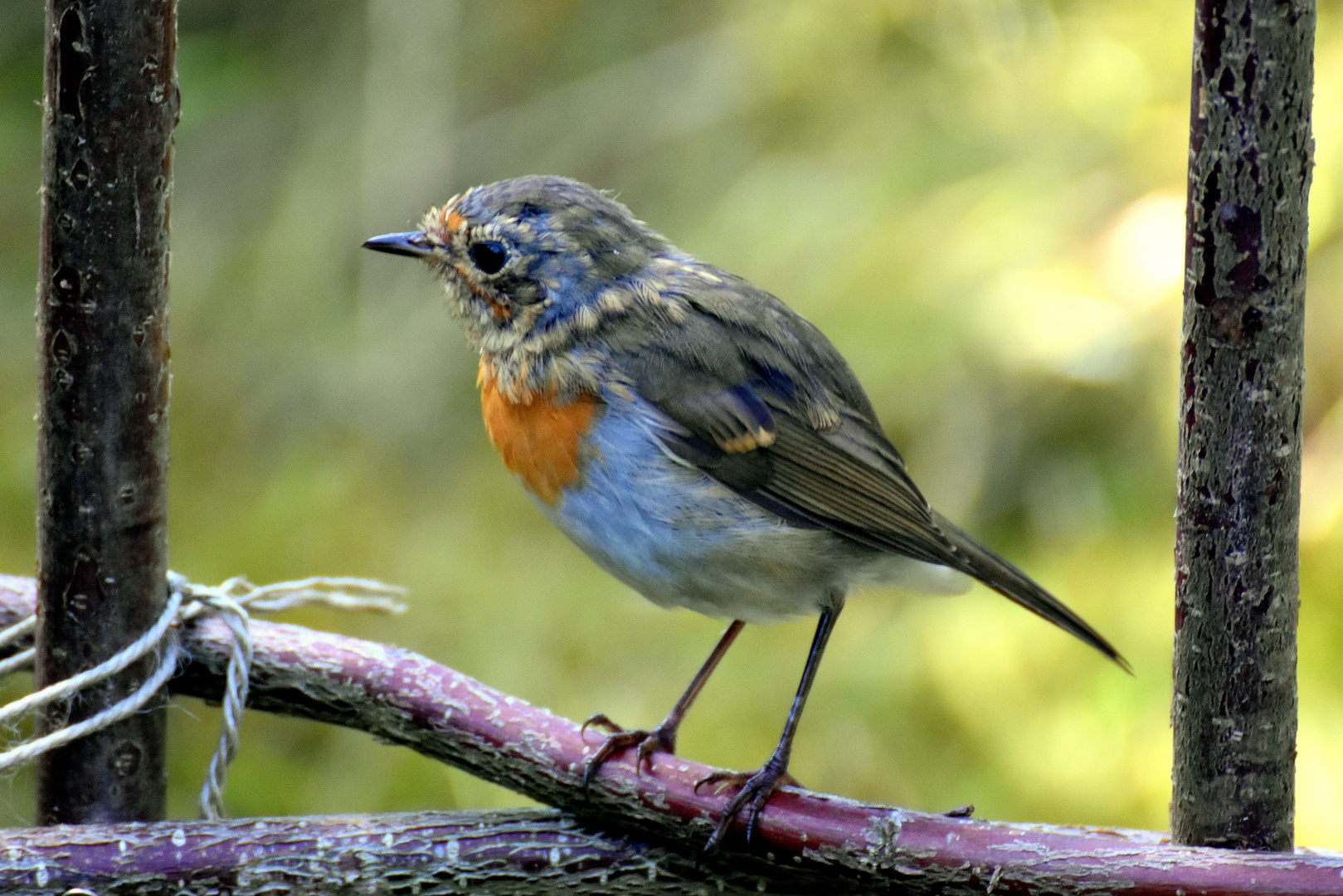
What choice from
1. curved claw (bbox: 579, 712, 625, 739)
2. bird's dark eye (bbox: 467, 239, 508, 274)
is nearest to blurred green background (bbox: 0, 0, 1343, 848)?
curved claw (bbox: 579, 712, 625, 739)

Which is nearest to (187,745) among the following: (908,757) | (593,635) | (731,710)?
(593,635)

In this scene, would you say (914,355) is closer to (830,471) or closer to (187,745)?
(830,471)

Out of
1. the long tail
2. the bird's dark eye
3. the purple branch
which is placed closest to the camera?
the purple branch

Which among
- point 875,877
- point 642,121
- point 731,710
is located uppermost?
point 642,121

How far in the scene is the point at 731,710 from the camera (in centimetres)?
305

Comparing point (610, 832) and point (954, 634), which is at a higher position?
point (954, 634)

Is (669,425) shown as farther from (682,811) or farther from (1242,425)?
(1242,425)

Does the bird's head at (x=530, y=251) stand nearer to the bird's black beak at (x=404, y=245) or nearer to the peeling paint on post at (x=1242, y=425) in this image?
the bird's black beak at (x=404, y=245)

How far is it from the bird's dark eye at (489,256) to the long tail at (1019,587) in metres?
0.74

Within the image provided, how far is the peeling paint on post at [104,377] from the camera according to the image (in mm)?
1417

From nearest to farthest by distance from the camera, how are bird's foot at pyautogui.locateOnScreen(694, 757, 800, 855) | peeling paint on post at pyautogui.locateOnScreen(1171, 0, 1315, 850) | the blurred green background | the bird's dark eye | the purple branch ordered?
1. peeling paint on post at pyautogui.locateOnScreen(1171, 0, 1315, 850)
2. the purple branch
3. bird's foot at pyautogui.locateOnScreen(694, 757, 800, 855)
4. the bird's dark eye
5. the blurred green background

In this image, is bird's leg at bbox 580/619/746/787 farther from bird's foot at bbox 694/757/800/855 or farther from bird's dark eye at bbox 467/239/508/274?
bird's dark eye at bbox 467/239/508/274

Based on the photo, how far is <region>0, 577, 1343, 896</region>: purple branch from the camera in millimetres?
1321

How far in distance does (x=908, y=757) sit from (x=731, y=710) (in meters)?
0.41
